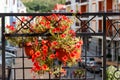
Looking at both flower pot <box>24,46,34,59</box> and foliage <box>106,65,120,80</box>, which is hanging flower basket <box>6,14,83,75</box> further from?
foliage <box>106,65,120,80</box>

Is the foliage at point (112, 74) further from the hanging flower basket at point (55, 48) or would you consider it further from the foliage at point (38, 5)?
the foliage at point (38, 5)

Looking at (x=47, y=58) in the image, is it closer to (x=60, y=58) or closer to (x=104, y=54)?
(x=60, y=58)

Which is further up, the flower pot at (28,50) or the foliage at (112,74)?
the flower pot at (28,50)

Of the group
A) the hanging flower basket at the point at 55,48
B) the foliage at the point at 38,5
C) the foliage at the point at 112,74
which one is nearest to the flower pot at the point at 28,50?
the hanging flower basket at the point at 55,48

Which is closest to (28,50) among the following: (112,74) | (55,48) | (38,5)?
(55,48)

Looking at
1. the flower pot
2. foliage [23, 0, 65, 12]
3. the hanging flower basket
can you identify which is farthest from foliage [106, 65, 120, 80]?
foliage [23, 0, 65, 12]

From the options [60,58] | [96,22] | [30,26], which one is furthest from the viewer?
[96,22]

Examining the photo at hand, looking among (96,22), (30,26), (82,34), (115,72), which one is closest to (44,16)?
(30,26)

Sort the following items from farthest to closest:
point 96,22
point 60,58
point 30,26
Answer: point 96,22 → point 30,26 → point 60,58

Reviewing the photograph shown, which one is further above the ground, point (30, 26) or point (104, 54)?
point (30, 26)

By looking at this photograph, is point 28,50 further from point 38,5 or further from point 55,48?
point 38,5

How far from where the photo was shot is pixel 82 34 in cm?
318

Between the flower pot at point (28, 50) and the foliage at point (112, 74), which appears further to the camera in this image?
the foliage at point (112, 74)

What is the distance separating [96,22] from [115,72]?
22.5 m
